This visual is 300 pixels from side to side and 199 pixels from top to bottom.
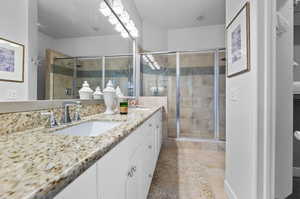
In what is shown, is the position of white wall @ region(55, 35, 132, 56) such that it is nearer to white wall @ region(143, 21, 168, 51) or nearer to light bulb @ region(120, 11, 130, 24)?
light bulb @ region(120, 11, 130, 24)

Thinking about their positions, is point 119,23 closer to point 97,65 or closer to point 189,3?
point 97,65

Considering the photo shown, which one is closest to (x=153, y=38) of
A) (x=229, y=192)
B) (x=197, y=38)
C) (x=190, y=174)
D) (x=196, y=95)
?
(x=197, y=38)

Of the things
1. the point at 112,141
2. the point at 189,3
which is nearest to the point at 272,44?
the point at 112,141

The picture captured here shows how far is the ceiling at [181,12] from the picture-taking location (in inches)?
108

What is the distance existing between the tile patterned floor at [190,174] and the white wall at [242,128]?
Answer: 0.73 feet

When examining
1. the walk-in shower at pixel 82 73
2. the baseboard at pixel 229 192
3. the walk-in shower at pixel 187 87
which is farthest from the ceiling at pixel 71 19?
the baseboard at pixel 229 192

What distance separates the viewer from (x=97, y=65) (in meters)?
1.72

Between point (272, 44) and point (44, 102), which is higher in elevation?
point (272, 44)

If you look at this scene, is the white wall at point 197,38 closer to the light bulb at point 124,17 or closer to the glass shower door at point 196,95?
the glass shower door at point 196,95

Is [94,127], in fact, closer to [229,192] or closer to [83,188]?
[83,188]

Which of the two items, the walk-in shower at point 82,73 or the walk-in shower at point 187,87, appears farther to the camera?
the walk-in shower at point 187,87

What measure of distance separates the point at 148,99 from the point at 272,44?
7.63ft

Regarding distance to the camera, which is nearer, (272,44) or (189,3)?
(272,44)

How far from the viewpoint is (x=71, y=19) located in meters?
1.28
